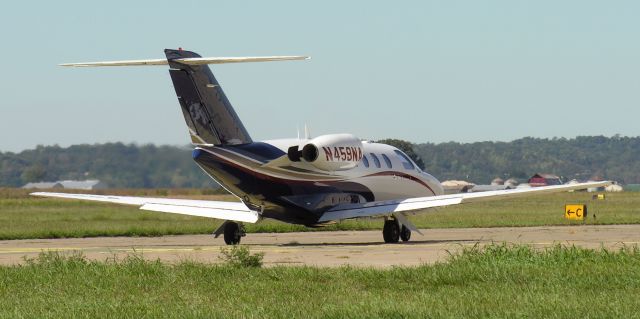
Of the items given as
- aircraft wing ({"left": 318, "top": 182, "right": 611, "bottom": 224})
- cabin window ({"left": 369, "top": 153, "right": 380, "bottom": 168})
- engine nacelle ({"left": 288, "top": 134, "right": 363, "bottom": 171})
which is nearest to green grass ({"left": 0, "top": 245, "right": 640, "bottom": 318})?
aircraft wing ({"left": 318, "top": 182, "right": 611, "bottom": 224})

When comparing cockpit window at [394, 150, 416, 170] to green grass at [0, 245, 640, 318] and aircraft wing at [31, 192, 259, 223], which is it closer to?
aircraft wing at [31, 192, 259, 223]

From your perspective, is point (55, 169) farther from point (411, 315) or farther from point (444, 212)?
point (411, 315)

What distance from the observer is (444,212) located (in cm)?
6425

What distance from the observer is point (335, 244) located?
35.6 m

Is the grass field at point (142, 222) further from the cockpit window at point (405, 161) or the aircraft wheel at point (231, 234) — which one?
the aircraft wheel at point (231, 234)

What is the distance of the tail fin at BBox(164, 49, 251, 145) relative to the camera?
33.3 metres

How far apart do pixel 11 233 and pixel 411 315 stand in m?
28.2

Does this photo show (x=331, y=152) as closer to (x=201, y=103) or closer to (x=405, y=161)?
(x=201, y=103)

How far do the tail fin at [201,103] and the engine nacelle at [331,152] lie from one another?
1983 mm

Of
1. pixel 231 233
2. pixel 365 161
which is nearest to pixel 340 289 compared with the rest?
pixel 231 233

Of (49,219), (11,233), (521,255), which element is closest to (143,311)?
(521,255)

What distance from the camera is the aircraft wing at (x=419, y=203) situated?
35.1 meters

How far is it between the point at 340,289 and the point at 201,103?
15511 mm

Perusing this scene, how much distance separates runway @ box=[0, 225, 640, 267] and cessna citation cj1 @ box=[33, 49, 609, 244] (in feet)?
3.13
